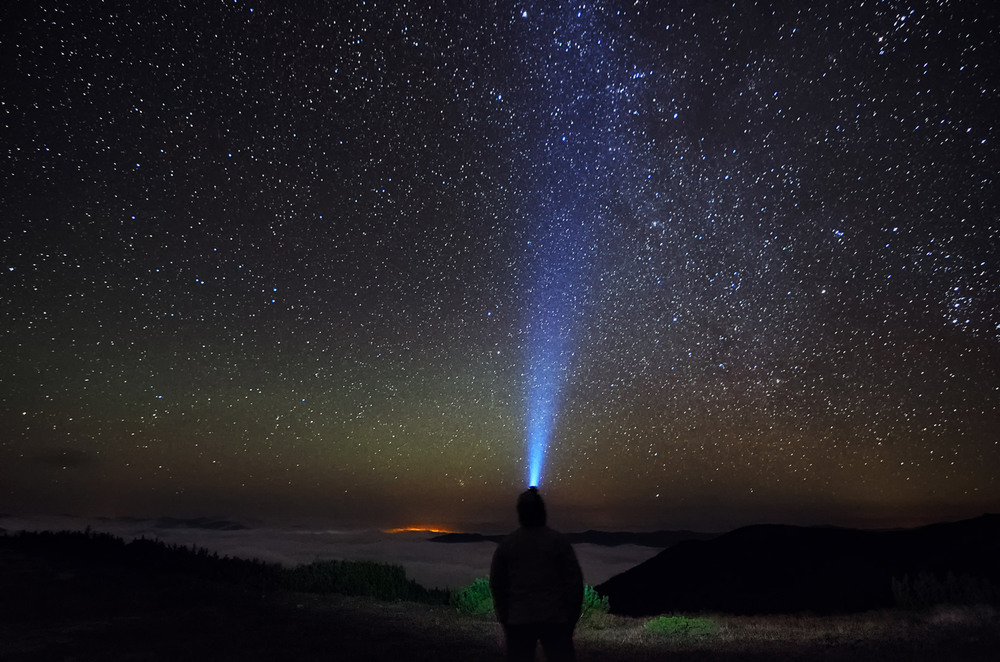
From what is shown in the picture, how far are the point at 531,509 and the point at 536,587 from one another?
545 millimetres

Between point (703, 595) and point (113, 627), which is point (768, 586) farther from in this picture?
point (113, 627)

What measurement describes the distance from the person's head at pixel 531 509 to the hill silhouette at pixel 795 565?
46577 mm

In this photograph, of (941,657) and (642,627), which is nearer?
(941,657)

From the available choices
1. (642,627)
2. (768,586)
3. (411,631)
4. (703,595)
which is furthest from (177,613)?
(768,586)

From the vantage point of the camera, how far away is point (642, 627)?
1335 centimetres

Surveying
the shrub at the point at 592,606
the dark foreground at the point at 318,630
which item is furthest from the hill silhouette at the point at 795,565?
the dark foreground at the point at 318,630

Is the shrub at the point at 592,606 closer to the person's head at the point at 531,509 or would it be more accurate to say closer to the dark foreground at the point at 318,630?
the dark foreground at the point at 318,630

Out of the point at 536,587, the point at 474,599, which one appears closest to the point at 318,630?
the point at 474,599

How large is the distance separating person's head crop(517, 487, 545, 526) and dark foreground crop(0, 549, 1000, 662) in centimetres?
453

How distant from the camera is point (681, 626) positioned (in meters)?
12.8

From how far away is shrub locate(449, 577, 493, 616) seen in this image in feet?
49.3

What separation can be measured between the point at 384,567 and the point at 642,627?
7.39 m

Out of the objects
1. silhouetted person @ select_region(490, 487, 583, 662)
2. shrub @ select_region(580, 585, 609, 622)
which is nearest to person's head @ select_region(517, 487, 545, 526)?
silhouetted person @ select_region(490, 487, 583, 662)

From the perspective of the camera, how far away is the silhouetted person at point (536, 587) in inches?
197
